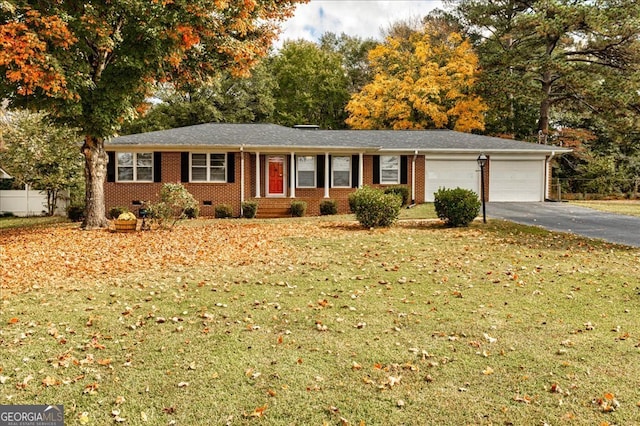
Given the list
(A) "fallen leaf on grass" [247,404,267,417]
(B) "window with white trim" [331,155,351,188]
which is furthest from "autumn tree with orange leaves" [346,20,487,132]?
(A) "fallen leaf on grass" [247,404,267,417]

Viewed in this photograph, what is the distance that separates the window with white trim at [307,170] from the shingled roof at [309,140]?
2.57 ft

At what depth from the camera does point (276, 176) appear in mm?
20172

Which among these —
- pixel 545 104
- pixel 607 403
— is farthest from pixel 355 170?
pixel 607 403

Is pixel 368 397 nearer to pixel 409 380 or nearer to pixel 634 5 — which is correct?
pixel 409 380

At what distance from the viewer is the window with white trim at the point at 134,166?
19.2 meters

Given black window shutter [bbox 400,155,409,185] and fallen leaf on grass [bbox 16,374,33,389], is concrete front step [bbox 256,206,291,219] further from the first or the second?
fallen leaf on grass [bbox 16,374,33,389]

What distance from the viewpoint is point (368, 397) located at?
3811mm

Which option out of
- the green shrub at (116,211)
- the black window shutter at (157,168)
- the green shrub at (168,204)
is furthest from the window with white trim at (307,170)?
the green shrub at (168,204)

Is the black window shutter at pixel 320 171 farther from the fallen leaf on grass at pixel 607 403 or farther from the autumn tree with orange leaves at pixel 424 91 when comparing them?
the fallen leaf on grass at pixel 607 403

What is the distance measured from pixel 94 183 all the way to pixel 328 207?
8.52 metres

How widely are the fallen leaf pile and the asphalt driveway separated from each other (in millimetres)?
6947

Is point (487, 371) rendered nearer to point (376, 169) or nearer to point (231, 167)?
point (231, 167)

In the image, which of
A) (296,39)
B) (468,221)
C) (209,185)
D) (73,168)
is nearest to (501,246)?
(468,221)

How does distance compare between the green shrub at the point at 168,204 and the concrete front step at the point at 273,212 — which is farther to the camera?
the concrete front step at the point at 273,212
